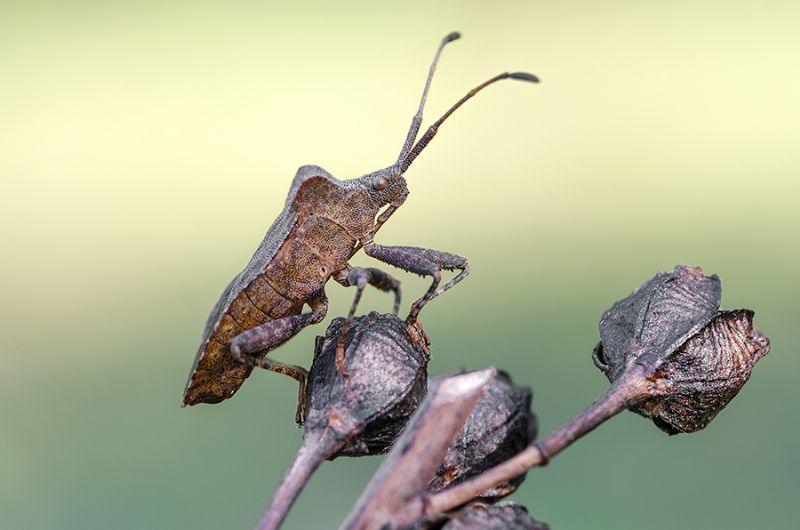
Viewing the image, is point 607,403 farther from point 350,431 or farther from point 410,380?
point 350,431

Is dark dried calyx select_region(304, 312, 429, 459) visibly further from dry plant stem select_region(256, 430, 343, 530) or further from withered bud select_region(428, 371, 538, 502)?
withered bud select_region(428, 371, 538, 502)

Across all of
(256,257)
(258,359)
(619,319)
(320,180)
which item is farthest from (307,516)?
(619,319)

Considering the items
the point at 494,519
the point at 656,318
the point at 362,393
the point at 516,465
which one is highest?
the point at 656,318

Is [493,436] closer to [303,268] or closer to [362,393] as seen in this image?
Answer: [362,393]

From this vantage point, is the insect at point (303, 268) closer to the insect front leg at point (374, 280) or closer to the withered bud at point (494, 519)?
the insect front leg at point (374, 280)

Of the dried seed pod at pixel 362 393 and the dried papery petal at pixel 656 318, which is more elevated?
the dried papery petal at pixel 656 318

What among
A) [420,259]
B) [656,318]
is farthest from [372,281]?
[656,318]

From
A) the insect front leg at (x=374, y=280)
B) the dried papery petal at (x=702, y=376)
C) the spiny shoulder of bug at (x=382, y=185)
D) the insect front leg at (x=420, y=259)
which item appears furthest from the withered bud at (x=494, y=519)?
the spiny shoulder of bug at (x=382, y=185)
